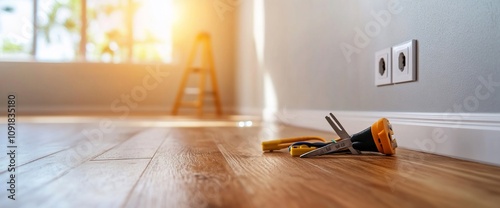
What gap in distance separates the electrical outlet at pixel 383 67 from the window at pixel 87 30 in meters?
4.07

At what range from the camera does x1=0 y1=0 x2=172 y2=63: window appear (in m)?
4.98

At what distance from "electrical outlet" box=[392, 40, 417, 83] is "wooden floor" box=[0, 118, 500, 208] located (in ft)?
0.78

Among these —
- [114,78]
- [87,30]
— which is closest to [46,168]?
[114,78]

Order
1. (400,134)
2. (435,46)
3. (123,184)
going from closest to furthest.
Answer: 1. (123,184)
2. (435,46)
3. (400,134)

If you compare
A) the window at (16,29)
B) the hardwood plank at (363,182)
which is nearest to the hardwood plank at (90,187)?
the hardwood plank at (363,182)

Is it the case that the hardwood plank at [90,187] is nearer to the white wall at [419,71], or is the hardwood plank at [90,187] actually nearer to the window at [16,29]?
the white wall at [419,71]

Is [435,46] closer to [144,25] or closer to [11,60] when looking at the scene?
[144,25]

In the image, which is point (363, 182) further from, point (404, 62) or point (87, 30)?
point (87, 30)

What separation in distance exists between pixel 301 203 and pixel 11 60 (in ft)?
16.9

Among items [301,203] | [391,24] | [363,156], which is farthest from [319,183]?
[391,24]

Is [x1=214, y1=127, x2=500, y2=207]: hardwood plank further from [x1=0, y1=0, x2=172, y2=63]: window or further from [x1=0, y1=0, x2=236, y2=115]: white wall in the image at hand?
[x1=0, y1=0, x2=172, y2=63]: window

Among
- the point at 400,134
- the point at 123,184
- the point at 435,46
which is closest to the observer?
the point at 123,184

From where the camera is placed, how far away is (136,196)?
0.58 meters

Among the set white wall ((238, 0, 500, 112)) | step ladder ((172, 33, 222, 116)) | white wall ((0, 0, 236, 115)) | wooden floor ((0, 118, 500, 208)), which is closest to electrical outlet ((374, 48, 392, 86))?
white wall ((238, 0, 500, 112))
